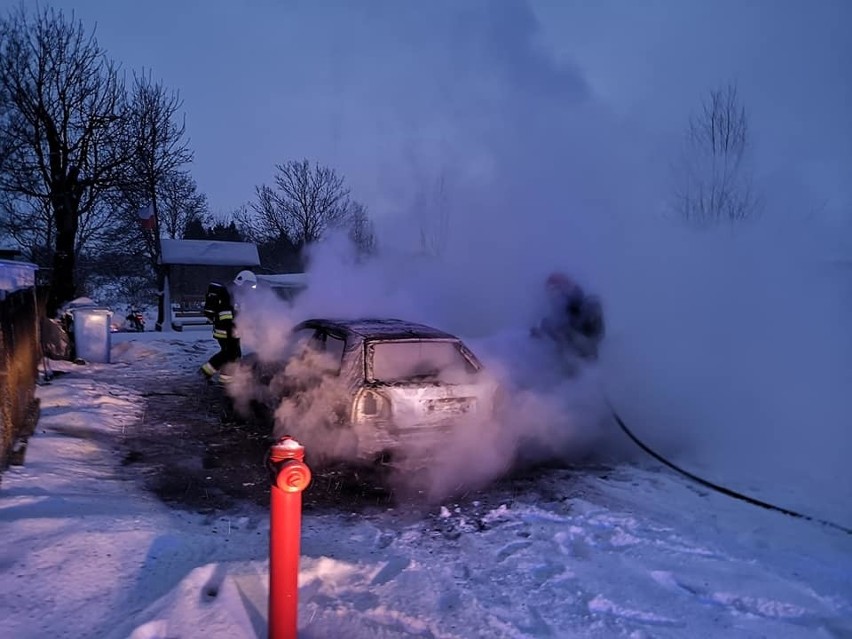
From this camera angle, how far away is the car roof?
217 inches

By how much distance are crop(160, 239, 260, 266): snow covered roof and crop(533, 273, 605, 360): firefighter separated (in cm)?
1504

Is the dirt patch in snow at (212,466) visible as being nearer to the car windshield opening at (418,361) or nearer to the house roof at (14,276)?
the car windshield opening at (418,361)

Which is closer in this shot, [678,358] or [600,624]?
[600,624]

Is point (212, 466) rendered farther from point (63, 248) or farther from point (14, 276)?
point (63, 248)

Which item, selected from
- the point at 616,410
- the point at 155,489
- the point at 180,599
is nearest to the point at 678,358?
the point at 616,410

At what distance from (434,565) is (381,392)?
1.83 metres

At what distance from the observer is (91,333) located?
1039cm

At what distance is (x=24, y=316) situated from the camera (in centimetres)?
745

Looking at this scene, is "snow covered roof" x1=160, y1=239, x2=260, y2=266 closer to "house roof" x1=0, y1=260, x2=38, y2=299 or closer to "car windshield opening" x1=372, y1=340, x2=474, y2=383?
"house roof" x1=0, y1=260, x2=38, y2=299

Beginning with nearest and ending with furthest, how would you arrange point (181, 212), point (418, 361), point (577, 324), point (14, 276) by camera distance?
point (418, 361) → point (14, 276) → point (577, 324) → point (181, 212)

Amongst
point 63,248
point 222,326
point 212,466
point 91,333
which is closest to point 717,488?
point 212,466

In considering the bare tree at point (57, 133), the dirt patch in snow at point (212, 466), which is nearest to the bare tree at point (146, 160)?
the bare tree at point (57, 133)

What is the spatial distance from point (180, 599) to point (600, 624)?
79.7 inches

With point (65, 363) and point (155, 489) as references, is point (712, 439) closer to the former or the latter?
point (155, 489)
